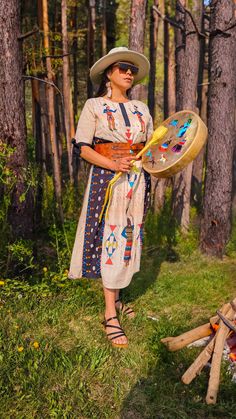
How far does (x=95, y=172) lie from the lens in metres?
3.38

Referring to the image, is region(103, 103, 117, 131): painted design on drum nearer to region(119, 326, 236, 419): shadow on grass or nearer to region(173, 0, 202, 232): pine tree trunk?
region(119, 326, 236, 419): shadow on grass

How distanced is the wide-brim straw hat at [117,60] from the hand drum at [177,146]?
58 cm

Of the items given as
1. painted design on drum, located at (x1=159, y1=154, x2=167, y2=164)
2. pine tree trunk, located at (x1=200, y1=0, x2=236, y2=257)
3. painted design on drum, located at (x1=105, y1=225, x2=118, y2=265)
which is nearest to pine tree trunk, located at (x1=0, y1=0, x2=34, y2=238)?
painted design on drum, located at (x1=105, y1=225, x2=118, y2=265)

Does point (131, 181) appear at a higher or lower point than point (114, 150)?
lower

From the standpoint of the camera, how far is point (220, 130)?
5250mm

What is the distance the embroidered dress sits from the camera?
3223mm

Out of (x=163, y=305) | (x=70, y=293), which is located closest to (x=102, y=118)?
(x=70, y=293)

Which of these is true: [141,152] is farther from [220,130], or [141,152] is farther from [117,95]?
[220,130]

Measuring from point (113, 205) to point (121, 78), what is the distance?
1061 millimetres

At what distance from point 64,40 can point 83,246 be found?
4.60m

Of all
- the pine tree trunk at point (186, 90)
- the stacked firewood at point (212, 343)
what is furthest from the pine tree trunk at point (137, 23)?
the stacked firewood at point (212, 343)

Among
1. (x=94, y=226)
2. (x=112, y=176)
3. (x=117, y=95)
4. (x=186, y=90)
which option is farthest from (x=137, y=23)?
(x=94, y=226)

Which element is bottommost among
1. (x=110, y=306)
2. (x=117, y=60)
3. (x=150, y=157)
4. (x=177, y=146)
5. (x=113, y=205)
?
(x=110, y=306)

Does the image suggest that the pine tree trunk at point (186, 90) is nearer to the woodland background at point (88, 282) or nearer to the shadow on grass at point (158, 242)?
the woodland background at point (88, 282)
